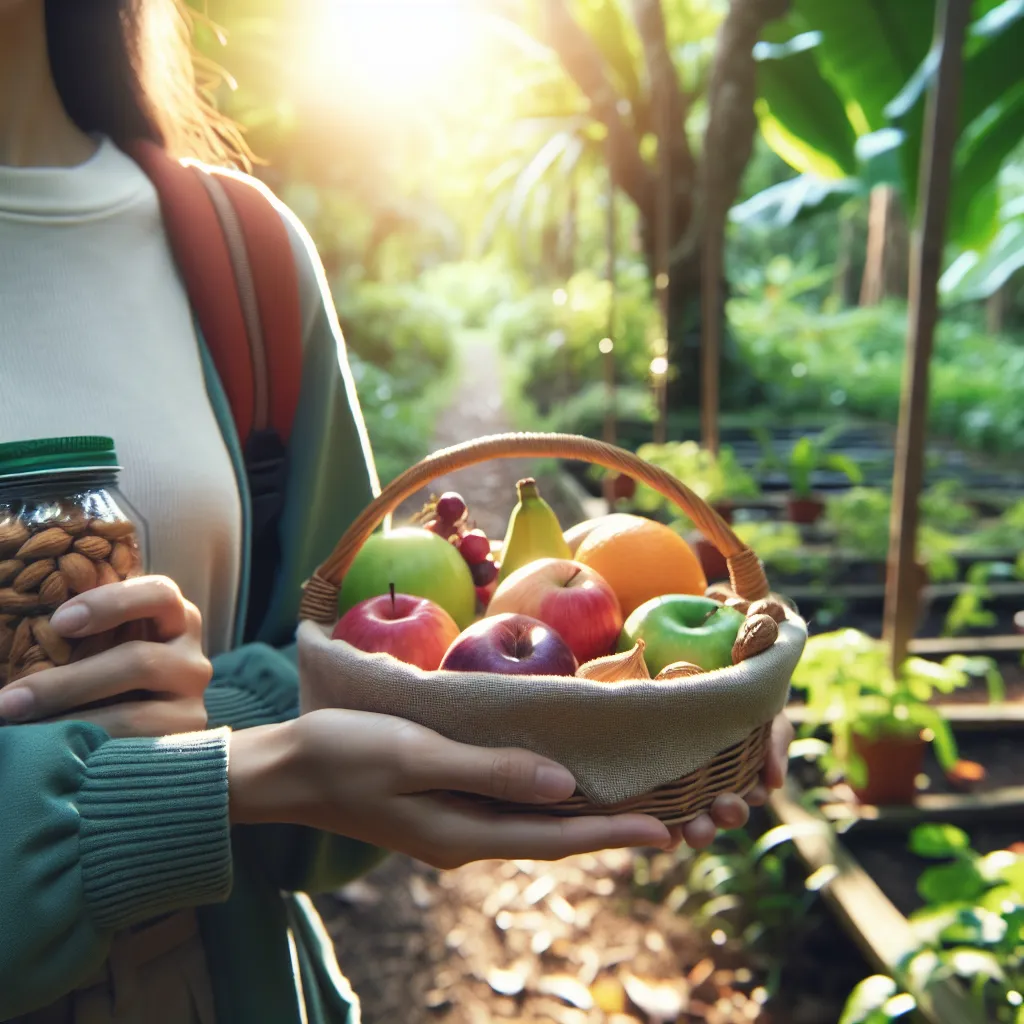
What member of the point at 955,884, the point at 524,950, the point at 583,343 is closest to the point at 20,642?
the point at 955,884

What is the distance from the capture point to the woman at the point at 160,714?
731 millimetres

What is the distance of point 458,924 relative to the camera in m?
2.81

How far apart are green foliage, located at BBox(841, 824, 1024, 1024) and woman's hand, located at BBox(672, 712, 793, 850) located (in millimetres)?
1145

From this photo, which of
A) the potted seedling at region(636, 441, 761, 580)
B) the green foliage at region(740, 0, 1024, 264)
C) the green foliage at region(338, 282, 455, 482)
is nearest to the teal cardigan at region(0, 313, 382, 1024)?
the green foliage at region(740, 0, 1024, 264)

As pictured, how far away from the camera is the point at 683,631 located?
0.95 metres

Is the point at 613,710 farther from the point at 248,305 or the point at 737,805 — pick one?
the point at 248,305

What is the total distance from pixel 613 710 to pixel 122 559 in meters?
0.44

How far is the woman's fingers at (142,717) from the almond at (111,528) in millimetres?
142

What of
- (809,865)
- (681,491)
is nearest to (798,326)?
(809,865)

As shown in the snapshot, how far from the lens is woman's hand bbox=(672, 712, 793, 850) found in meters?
0.84

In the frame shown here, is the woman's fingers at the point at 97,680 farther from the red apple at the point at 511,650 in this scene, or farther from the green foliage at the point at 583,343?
the green foliage at the point at 583,343

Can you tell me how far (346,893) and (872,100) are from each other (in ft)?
16.6

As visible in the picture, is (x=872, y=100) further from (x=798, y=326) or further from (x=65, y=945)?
(x=798, y=326)

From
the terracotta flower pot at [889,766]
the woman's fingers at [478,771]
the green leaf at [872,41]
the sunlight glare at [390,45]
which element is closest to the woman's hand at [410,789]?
the woman's fingers at [478,771]
